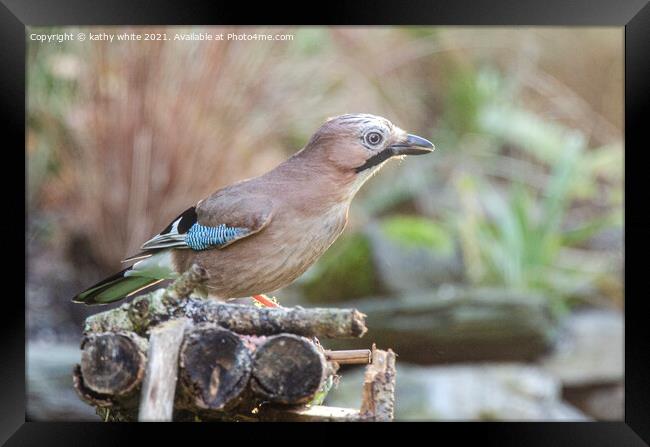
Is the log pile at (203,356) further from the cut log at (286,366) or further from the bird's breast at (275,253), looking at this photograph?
the bird's breast at (275,253)

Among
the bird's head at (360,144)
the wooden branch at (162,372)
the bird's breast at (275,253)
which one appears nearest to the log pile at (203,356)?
the wooden branch at (162,372)

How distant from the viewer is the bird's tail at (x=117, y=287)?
11.9ft

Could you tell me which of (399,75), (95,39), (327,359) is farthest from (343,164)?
(399,75)

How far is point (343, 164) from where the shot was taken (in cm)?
340

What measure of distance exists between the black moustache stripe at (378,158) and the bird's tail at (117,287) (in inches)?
39.0

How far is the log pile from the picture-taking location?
9.75 feet

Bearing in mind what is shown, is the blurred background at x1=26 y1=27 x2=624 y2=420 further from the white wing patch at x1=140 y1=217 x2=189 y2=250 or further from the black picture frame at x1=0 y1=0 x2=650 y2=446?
the white wing patch at x1=140 y1=217 x2=189 y2=250

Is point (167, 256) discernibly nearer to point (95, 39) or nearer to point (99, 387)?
point (99, 387)

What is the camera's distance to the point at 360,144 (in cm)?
340

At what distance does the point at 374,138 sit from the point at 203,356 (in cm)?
111

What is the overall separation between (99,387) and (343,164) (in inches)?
49.9

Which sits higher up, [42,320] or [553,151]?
[553,151]

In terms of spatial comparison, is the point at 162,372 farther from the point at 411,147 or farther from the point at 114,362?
the point at 411,147

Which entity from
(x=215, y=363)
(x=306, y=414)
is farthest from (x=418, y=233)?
(x=215, y=363)
